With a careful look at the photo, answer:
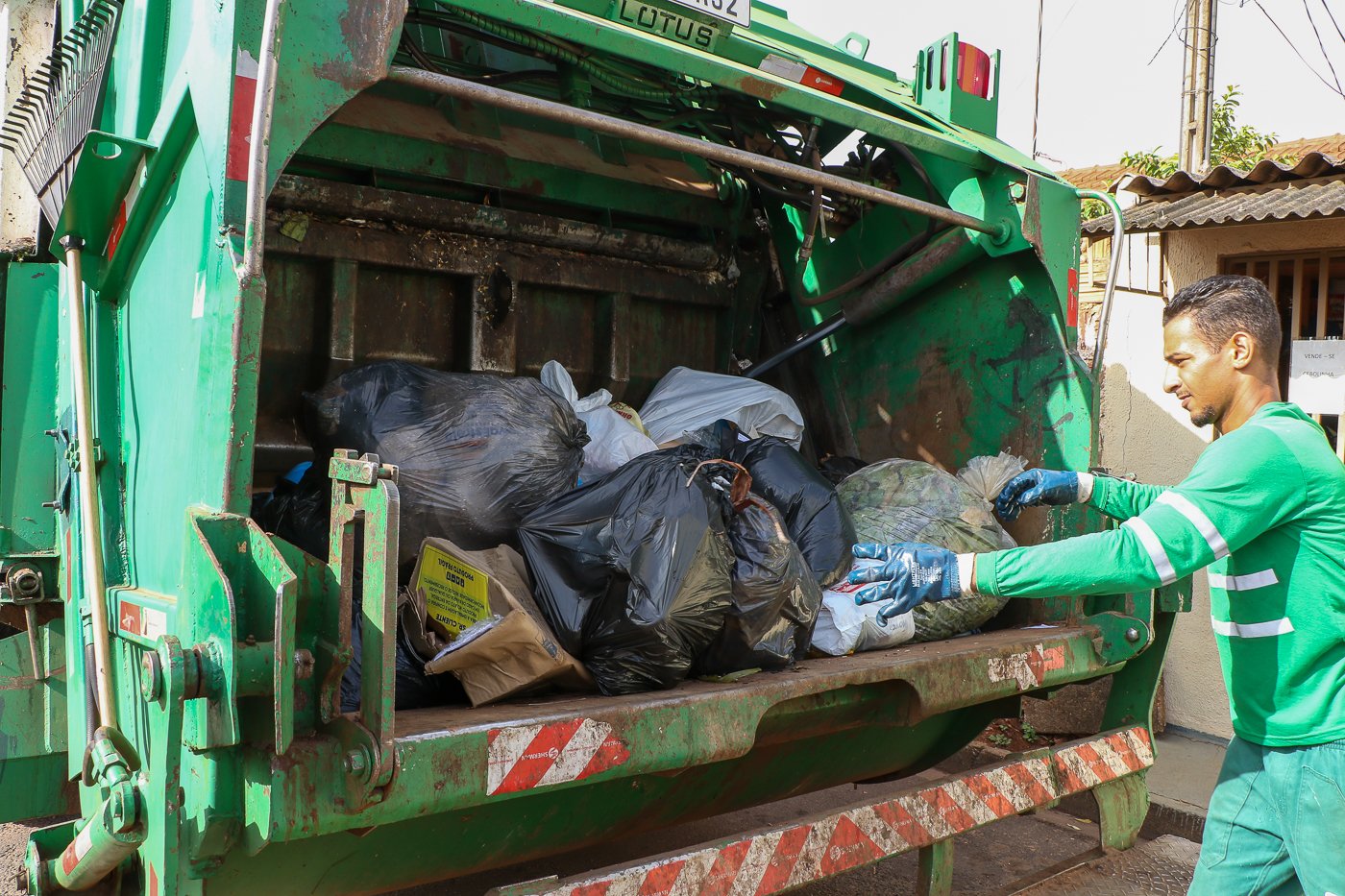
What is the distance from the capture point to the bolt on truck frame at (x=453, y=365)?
1.69 meters

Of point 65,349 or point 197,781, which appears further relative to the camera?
point 65,349

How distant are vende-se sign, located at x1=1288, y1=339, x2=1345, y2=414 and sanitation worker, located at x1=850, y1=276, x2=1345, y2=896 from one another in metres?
2.60

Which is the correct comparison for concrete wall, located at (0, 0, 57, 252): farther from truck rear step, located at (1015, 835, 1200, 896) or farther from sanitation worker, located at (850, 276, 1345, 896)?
truck rear step, located at (1015, 835, 1200, 896)

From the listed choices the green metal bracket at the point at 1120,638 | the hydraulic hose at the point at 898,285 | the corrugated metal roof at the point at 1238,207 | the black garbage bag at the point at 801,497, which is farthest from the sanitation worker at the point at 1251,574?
the corrugated metal roof at the point at 1238,207

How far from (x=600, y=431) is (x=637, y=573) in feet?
3.27

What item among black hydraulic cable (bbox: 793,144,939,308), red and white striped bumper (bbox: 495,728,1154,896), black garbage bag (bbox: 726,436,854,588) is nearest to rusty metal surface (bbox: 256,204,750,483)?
black hydraulic cable (bbox: 793,144,939,308)

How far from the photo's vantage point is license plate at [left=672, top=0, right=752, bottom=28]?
7.98 ft

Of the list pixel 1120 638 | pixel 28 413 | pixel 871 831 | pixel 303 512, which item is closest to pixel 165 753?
pixel 303 512

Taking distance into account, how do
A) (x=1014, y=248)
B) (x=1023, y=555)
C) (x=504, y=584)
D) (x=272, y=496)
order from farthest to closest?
(x=1014, y=248) → (x=272, y=496) → (x=504, y=584) → (x=1023, y=555)

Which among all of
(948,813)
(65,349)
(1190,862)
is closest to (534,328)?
(65,349)

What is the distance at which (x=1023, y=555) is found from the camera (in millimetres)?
1957

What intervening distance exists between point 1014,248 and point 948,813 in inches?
59.4

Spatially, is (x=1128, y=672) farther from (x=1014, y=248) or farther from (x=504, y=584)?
(x=504, y=584)

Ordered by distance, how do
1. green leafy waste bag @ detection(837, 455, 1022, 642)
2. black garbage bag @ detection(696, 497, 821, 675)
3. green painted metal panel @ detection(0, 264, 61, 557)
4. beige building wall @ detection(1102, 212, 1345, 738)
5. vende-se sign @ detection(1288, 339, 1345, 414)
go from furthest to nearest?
1. beige building wall @ detection(1102, 212, 1345, 738)
2. vende-se sign @ detection(1288, 339, 1345, 414)
3. green leafy waste bag @ detection(837, 455, 1022, 642)
4. green painted metal panel @ detection(0, 264, 61, 557)
5. black garbage bag @ detection(696, 497, 821, 675)
